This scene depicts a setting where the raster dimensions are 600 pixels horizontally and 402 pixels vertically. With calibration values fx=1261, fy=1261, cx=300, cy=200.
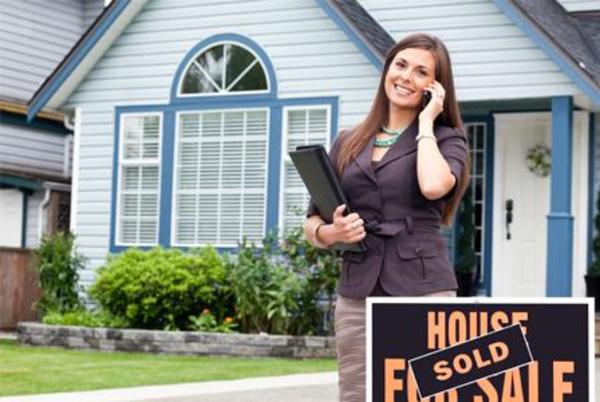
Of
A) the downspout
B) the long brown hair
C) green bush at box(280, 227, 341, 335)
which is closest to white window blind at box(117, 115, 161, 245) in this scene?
green bush at box(280, 227, 341, 335)

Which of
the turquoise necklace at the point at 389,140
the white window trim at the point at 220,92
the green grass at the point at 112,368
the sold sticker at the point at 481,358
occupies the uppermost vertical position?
the white window trim at the point at 220,92

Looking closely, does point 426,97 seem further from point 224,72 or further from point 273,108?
point 224,72

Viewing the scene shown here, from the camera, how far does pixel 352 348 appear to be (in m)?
3.75

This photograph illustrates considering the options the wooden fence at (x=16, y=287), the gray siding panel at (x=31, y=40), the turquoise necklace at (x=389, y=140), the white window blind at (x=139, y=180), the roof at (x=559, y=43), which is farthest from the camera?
the gray siding panel at (x=31, y=40)

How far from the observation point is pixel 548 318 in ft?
11.6

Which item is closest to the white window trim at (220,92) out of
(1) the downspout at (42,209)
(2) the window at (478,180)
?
(2) the window at (478,180)

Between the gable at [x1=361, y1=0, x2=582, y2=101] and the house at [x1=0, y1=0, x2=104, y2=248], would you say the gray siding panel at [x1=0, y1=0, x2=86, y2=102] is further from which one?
the gable at [x1=361, y1=0, x2=582, y2=101]

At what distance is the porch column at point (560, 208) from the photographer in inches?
530

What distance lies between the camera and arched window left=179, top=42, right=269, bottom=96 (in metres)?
15.4

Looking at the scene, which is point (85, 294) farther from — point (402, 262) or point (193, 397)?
point (402, 262)

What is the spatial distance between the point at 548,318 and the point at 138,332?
417 inches

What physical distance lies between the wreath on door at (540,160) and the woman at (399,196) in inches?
457

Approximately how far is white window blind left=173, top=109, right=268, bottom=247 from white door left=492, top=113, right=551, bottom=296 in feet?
9.58

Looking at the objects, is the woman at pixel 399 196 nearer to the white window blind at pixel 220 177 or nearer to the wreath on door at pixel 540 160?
the white window blind at pixel 220 177
